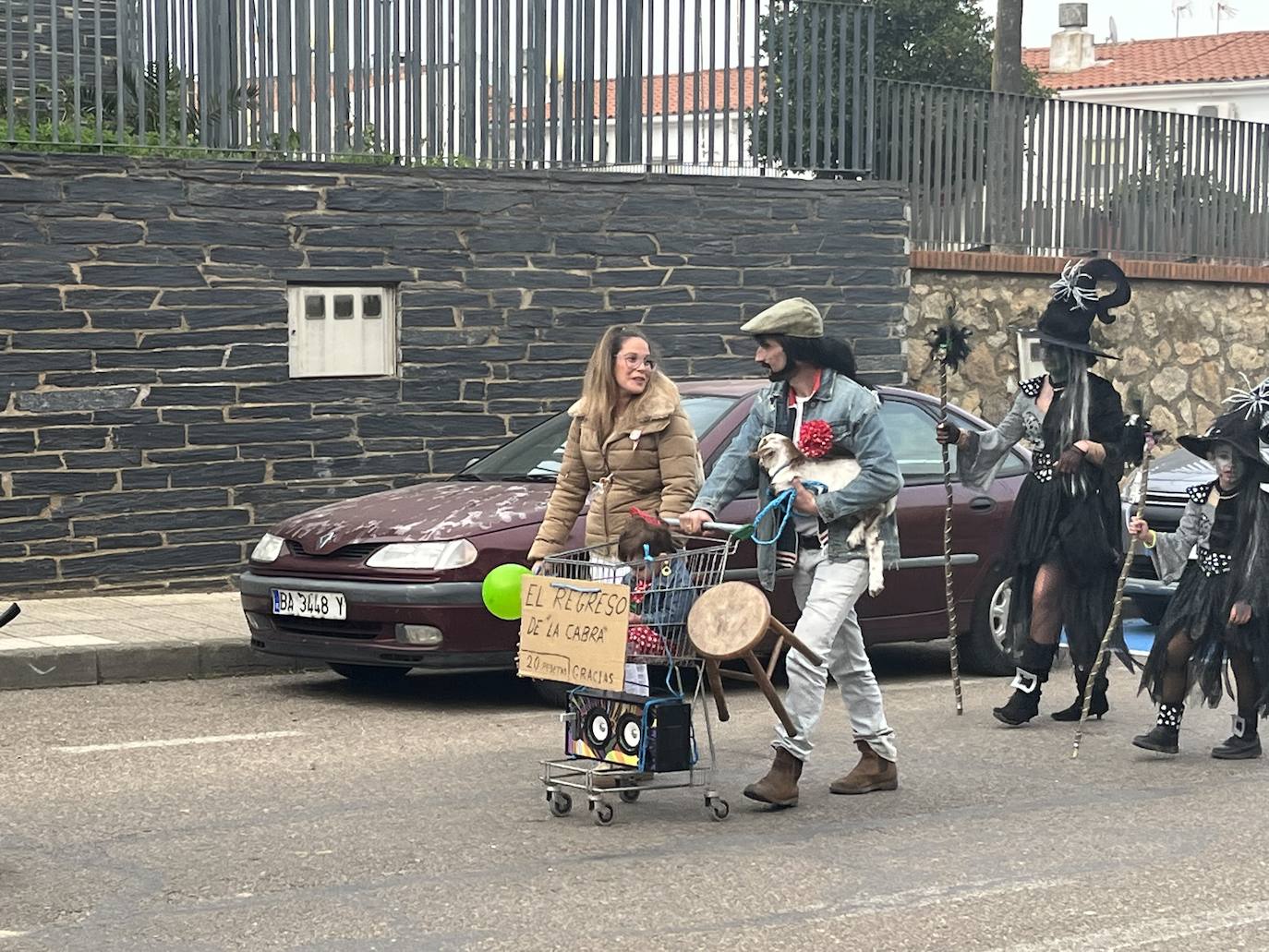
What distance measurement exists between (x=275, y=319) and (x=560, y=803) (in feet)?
24.0

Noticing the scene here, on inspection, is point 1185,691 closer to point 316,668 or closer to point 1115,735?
point 1115,735

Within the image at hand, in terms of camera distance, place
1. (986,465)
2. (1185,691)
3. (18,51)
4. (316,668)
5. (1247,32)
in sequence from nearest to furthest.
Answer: (1185,691) < (986,465) < (316,668) < (18,51) < (1247,32)

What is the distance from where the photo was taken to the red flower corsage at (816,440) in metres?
7.39

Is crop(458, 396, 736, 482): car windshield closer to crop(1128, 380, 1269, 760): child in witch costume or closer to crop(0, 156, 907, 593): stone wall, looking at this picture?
crop(1128, 380, 1269, 760): child in witch costume

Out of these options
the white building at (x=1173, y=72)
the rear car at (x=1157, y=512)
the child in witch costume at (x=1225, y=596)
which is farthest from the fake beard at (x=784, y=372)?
the white building at (x=1173, y=72)

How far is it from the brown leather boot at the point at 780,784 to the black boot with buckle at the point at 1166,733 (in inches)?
78.1

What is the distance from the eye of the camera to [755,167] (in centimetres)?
1606

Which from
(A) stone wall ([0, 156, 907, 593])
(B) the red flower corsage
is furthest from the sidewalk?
(B) the red flower corsage

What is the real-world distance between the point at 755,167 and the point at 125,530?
582 centimetres

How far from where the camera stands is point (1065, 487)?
9.24 meters

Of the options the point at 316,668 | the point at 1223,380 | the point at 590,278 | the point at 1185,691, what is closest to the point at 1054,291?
the point at 1185,691

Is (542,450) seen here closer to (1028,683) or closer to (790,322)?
(1028,683)

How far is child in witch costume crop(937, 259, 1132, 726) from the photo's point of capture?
30.2ft

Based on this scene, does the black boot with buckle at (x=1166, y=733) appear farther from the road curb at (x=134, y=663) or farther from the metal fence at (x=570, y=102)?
the metal fence at (x=570, y=102)
